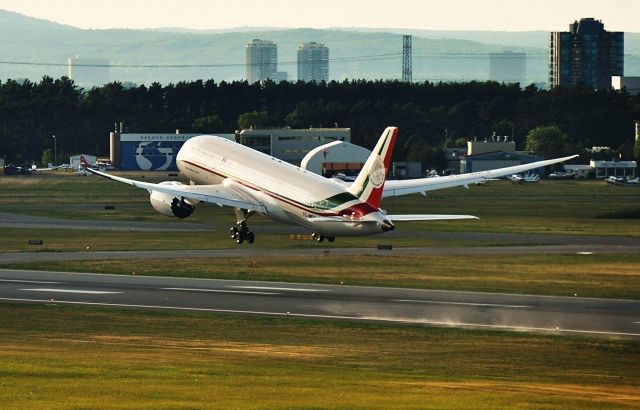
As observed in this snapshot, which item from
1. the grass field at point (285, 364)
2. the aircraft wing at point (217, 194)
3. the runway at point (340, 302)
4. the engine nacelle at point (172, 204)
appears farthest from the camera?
the engine nacelle at point (172, 204)

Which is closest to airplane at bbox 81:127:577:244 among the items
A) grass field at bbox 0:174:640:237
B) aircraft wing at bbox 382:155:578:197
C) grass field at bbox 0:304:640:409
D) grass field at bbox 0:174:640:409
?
aircraft wing at bbox 382:155:578:197

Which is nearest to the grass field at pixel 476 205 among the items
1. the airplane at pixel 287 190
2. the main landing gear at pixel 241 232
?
the airplane at pixel 287 190

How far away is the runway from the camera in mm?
58875

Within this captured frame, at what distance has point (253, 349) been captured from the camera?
50281 mm

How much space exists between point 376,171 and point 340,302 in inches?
703

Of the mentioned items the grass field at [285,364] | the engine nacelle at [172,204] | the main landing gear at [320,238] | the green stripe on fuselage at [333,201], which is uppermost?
the green stripe on fuselage at [333,201]

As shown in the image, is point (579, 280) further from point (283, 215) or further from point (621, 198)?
point (621, 198)

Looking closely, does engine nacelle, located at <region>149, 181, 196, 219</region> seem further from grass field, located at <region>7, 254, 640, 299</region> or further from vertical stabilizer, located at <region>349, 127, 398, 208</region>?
vertical stabilizer, located at <region>349, 127, 398, 208</region>

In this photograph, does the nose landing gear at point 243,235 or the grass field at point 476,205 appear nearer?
the nose landing gear at point 243,235

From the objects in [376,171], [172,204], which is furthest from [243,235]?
[376,171]

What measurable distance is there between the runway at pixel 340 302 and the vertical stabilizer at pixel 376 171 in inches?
465

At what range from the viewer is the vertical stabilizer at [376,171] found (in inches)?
3164

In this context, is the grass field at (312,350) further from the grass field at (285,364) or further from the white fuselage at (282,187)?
the white fuselage at (282,187)

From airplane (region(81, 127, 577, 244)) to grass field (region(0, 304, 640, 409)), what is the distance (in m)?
24.7
